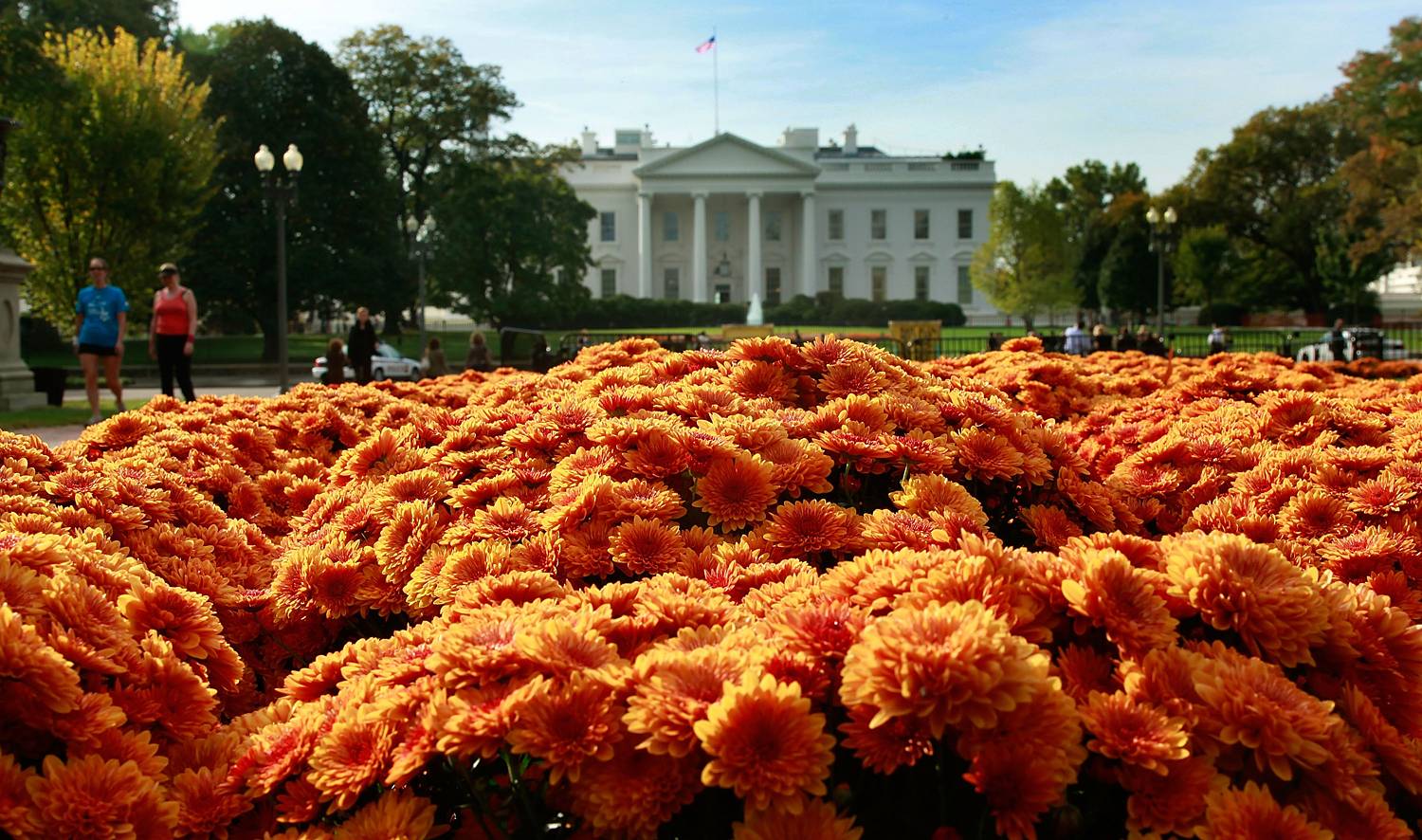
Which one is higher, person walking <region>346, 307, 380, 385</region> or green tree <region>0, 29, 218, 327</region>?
green tree <region>0, 29, 218, 327</region>

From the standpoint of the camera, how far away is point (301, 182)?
126 feet

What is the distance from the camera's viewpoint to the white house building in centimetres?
8238

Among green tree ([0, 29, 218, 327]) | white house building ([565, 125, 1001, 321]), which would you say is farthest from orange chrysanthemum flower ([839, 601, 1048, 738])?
white house building ([565, 125, 1001, 321])

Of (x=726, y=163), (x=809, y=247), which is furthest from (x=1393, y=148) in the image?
(x=726, y=163)

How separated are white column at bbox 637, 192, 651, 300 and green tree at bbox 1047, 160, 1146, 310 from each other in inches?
1089

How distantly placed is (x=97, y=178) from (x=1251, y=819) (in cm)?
3454

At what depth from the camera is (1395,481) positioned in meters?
3.21

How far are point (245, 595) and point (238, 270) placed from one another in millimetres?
38146

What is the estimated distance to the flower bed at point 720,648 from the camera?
1.45m

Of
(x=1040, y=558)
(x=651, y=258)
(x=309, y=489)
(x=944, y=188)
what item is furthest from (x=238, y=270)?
(x=944, y=188)

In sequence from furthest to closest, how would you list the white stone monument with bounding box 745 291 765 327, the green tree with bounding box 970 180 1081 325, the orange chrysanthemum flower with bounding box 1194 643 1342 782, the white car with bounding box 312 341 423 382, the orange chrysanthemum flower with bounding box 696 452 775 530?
1. the white stone monument with bounding box 745 291 765 327
2. the green tree with bounding box 970 180 1081 325
3. the white car with bounding box 312 341 423 382
4. the orange chrysanthemum flower with bounding box 696 452 775 530
5. the orange chrysanthemum flower with bounding box 1194 643 1342 782

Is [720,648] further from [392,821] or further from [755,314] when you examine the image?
[755,314]

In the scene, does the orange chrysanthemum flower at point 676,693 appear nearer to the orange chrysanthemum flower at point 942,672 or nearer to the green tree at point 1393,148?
the orange chrysanthemum flower at point 942,672

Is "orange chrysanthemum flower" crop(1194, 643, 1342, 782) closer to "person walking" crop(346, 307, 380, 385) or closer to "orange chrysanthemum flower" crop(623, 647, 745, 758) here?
"orange chrysanthemum flower" crop(623, 647, 745, 758)
